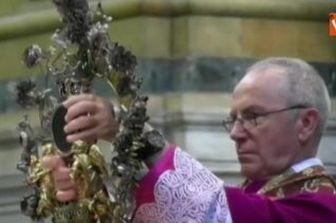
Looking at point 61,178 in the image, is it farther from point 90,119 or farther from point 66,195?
point 90,119

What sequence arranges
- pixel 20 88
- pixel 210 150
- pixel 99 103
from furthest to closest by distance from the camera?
pixel 210 150
pixel 20 88
pixel 99 103

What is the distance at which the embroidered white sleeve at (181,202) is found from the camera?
374cm

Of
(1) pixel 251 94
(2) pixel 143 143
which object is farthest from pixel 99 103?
(1) pixel 251 94

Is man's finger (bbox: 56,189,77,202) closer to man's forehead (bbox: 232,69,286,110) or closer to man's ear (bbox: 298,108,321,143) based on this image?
man's forehead (bbox: 232,69,286,110)

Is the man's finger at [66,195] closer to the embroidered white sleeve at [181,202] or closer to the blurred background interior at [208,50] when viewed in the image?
the embroidered white sleeve at [181,202]

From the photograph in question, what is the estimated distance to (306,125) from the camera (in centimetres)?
414

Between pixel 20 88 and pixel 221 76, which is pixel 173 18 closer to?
pixel 221 76

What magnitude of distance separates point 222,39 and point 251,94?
3963 mm

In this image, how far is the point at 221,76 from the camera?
804 centimetres

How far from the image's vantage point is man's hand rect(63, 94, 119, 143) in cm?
360

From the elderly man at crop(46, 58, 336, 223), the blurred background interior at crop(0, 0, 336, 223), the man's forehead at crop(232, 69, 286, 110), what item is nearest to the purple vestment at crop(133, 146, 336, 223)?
the elderly man at crop(46, 58, 336, 223)

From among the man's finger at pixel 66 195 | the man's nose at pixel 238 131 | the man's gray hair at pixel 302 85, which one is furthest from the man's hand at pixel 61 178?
the man's gray hair at pixel 302 85

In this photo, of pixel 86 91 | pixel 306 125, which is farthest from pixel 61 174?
pixel 306 125

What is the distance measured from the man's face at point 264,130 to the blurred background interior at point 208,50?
3.65m
